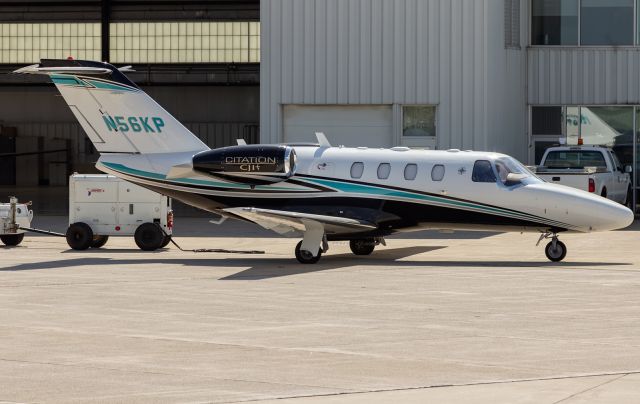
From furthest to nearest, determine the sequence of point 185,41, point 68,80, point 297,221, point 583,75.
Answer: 1. point 185,41
2. point 583,75
3. point 68,80
4. point 297,221

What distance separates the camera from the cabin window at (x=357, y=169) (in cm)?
2422

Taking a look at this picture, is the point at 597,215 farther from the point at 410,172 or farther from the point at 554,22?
the point at 554,22

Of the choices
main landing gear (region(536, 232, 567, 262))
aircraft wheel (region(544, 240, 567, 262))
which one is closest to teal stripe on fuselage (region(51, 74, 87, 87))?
main landing gear (region(536, 232, 567, 262))

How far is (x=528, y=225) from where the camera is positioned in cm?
2341

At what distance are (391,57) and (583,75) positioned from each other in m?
6.82

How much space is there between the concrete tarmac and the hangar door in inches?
429

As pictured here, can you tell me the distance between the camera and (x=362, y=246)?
25406mm

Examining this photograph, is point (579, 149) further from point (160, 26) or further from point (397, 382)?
point (397, 382)

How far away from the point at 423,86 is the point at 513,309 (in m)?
19.2

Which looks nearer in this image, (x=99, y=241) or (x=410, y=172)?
(x=410, y=172)

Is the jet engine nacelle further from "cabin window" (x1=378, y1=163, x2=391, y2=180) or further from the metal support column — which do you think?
the metal support column

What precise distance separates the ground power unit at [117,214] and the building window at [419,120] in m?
10.5

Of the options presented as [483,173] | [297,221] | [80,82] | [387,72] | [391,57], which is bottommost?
[297,221]

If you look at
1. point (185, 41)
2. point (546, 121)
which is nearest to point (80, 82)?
point (546, 121)
